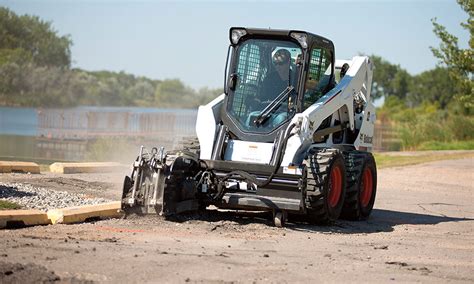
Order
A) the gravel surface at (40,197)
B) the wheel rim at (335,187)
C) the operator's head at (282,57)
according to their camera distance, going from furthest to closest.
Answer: the operator's head at (282,57), the wheel rim at (335,187), the gravel surface at (40,197)

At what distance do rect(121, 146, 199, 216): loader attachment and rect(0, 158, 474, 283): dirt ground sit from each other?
0.21 metres

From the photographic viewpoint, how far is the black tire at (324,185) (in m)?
12.9

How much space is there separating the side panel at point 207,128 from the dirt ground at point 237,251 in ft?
3.36

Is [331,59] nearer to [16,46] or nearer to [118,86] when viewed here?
[16,46]

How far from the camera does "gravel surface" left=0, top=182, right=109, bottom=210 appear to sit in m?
13.5

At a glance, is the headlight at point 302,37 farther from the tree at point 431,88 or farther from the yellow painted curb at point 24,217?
the tree at point 431,88

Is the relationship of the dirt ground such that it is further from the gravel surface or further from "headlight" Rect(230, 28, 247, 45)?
"headlight" Rect(230, 28, 247, 45)

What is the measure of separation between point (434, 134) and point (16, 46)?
5194cm

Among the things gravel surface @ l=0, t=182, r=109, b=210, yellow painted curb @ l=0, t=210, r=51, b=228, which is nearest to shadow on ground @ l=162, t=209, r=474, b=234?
yellow painted curb @ l=0, t=210, r=51, b=228

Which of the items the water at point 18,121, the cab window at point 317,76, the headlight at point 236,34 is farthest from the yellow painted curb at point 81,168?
the water at point 18,121

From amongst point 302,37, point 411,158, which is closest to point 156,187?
point 302,37

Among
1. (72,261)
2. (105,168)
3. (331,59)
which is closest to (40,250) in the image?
(72,261)

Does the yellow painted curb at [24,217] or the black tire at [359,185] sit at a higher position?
the black tire at [359,185]

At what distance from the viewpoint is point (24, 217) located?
38.3 feet
